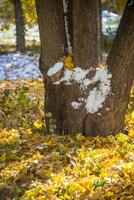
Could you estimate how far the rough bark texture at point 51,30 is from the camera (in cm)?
845

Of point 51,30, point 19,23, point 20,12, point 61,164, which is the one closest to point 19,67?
point 20,12

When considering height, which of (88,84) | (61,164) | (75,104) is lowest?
(61,164)

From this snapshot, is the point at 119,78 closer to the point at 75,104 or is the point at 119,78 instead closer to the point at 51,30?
the point at 75,104

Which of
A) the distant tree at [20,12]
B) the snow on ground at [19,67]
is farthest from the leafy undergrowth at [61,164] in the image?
the distant tree at [20,12]

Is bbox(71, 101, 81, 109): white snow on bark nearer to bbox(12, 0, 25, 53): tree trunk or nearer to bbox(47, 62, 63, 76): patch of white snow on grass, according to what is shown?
bbox(47, 62, 63, 76): patch of white snow on grass

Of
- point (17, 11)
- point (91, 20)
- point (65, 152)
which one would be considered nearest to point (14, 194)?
point (65, 152)

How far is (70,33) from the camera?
28.2 feet

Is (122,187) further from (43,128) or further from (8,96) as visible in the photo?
(8,96)

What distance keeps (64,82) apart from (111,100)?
2.88 ft

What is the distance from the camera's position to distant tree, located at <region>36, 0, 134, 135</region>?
8086 mm

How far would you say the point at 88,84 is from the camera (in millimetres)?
8609

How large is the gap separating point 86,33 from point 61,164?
7.29ft

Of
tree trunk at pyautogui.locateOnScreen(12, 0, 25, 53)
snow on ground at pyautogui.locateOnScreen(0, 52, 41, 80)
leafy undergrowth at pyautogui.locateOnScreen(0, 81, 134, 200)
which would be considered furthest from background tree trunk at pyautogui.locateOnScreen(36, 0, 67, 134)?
tree trunk at pyautogui.locateOnScreen(12, 0, 25, 53)

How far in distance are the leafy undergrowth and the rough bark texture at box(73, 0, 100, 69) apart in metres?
1.30
